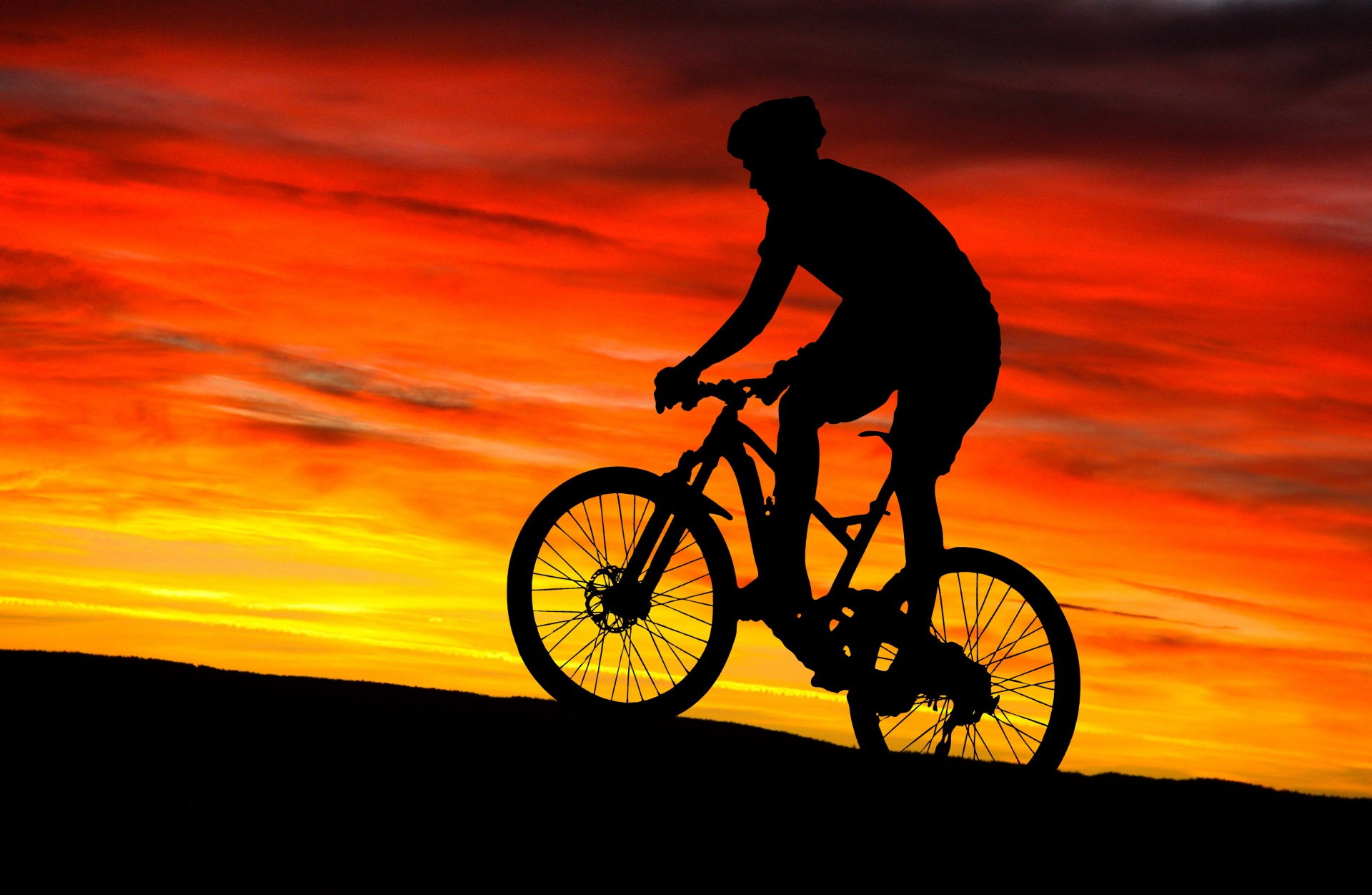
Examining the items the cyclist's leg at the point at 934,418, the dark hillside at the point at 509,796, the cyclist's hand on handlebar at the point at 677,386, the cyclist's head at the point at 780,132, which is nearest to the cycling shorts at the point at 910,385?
the cyclist's leg at the point at 934,418

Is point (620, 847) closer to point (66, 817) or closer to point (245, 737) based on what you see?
point (66, 817)

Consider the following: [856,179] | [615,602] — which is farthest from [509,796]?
[856,179]

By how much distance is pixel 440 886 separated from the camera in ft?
13.6

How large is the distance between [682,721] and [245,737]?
3.40 m

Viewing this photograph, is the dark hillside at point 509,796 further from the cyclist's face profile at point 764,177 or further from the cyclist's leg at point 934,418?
the cyclist's face profile at point 764,177

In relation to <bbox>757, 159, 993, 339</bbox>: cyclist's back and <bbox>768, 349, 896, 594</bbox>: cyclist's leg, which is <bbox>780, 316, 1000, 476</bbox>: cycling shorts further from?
<bbox>757, 159, 993, 339</bbox>: cyclist's back

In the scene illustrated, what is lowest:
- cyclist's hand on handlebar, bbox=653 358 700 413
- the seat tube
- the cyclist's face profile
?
the seat tube

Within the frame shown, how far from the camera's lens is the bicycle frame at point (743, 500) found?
6.15 meters

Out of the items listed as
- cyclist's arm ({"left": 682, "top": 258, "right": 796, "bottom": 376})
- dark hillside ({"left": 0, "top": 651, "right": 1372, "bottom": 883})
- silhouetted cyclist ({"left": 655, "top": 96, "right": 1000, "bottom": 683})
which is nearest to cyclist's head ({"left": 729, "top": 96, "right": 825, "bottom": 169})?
silhouetted cyclist ({"left": 655, "top": 96, "right": 1000, "bottom": 683})

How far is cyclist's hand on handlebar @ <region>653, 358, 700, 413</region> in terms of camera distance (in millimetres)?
5902

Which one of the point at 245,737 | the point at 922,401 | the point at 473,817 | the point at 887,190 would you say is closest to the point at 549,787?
the point at 473,817

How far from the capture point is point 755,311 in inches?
230

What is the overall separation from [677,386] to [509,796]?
195 cm

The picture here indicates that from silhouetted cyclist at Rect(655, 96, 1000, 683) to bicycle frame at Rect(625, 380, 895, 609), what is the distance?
0.37 feet
